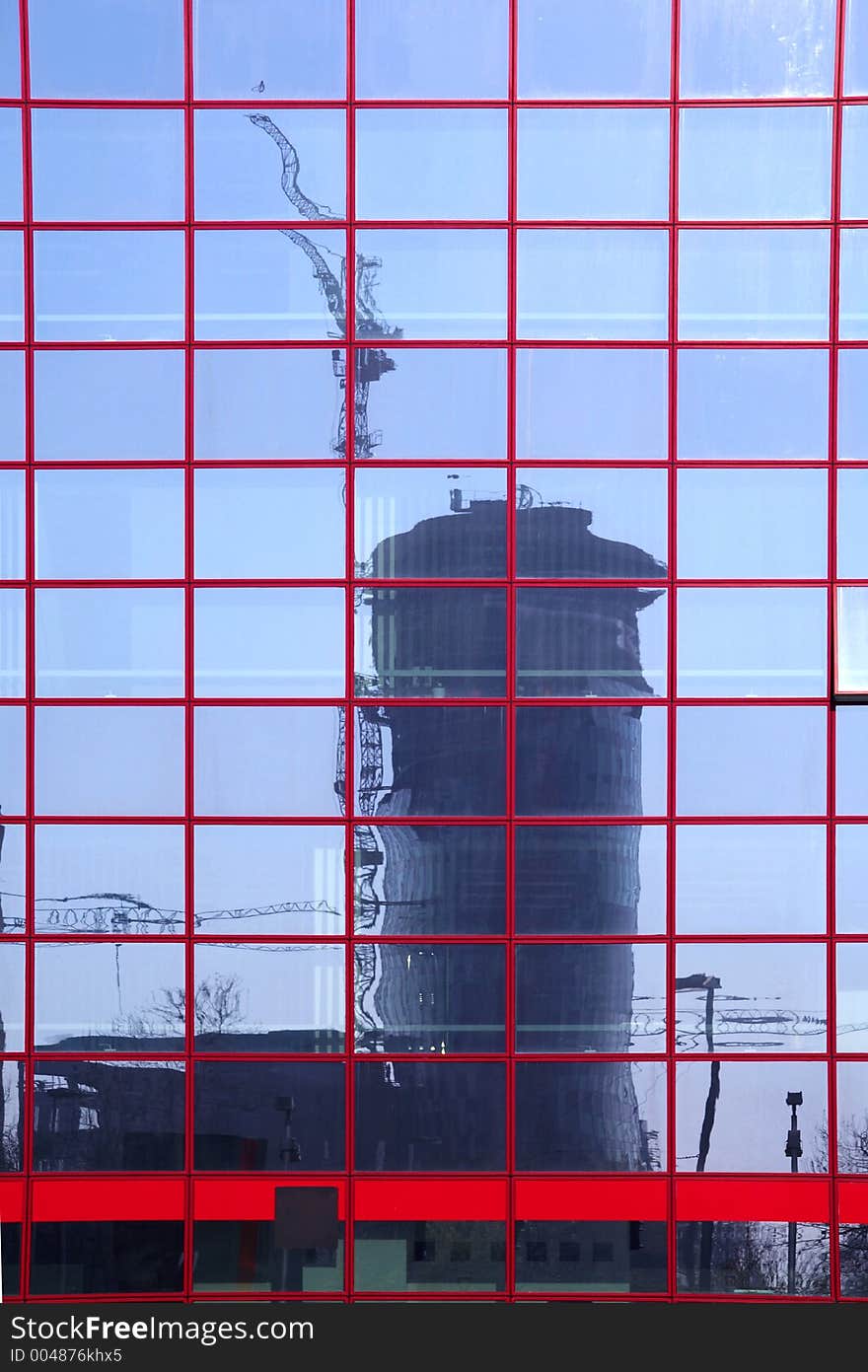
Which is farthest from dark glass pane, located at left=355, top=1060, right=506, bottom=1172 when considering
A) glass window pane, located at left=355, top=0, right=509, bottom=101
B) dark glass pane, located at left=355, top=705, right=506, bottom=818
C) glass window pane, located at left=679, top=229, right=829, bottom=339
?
glass window pane, located at left=355, top=0, right=509, bottom=101

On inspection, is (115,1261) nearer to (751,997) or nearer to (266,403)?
(751,997)

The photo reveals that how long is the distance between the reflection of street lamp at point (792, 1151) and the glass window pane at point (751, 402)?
22.6 ft

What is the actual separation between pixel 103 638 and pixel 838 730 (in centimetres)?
819

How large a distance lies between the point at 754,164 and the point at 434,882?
8699mm

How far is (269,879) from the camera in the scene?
13844 mm

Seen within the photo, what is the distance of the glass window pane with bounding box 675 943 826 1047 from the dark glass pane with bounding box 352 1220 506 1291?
299cm

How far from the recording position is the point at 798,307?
13.9m

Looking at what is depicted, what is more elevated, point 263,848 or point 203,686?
point 203,686

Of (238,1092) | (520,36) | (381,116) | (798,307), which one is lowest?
(238,1092)

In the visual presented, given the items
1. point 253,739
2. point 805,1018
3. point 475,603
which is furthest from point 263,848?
point 805,1018

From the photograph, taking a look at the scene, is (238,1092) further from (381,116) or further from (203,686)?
(381,116)

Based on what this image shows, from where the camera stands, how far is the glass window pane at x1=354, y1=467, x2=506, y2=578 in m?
13.9

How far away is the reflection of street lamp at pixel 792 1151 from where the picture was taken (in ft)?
44.7

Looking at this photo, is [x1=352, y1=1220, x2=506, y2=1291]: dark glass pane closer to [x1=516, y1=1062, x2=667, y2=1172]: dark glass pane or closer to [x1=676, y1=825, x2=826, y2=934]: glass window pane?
[x1=516, y1=1062, x2=667, y2=1172]: dark glass pane
